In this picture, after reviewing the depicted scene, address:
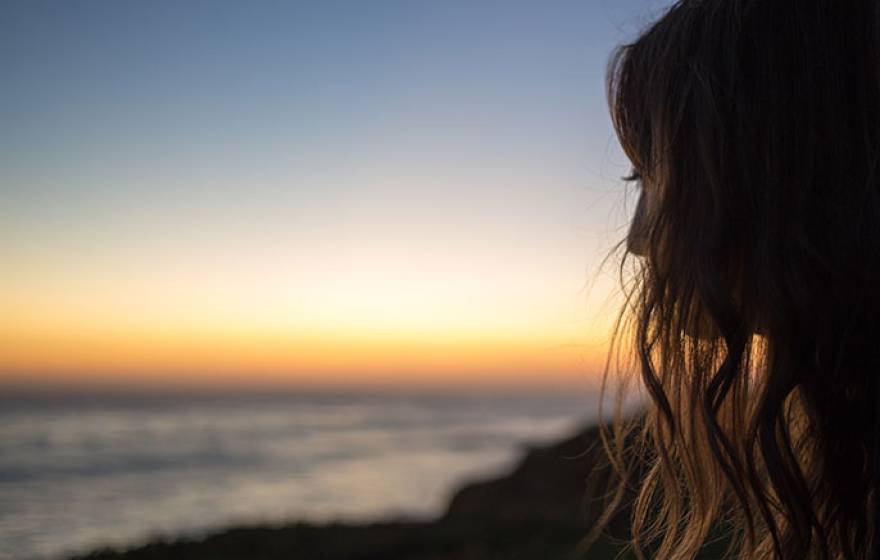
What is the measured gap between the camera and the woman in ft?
5.99

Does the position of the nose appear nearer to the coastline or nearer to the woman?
the woman

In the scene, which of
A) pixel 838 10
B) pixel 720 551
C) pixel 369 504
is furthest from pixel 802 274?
pixel 369 504

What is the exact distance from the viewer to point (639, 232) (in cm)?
209

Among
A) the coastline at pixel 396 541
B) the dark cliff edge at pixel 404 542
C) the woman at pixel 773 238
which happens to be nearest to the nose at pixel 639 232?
the woman at pixel 773 238

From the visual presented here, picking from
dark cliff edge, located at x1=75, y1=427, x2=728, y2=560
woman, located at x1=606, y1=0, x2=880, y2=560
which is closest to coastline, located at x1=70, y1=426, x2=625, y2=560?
dark cliff edge, located at x1=75, y1=427, x2=728, y2=560

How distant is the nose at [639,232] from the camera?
2053 millimetres

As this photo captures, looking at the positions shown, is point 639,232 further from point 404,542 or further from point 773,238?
point 404,542

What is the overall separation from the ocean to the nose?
498 centimetres

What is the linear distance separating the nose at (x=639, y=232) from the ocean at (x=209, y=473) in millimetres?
4985

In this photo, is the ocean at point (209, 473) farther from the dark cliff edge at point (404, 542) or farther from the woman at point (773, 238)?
the woman at point (773, 238)

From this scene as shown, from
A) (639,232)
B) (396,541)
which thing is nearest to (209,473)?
(396,541)

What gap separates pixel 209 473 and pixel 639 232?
24.6 meters

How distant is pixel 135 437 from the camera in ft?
134

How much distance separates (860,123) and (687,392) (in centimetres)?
74
